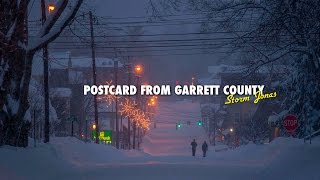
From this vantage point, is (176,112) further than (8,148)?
Yes

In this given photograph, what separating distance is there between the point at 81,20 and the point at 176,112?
11073 centimetres

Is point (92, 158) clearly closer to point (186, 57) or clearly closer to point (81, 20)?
point (81, 20)

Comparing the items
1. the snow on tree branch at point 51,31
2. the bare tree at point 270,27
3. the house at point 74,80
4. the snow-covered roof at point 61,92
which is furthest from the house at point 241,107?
the snow-covered roof at point 61,92

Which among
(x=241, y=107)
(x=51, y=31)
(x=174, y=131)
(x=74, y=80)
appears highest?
(x=74, y=80)

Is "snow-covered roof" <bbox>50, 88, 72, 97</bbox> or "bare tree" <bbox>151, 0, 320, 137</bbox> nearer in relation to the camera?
"bare tree" <bbox>151, 0, 320, 137</bbox>

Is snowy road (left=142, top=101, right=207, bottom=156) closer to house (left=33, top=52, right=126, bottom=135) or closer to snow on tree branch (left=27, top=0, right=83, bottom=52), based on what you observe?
house (left=33, top=52, right=126, bottom=135)

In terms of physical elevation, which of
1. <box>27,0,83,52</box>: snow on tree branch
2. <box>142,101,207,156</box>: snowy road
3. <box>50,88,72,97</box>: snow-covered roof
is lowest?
<box>142,101,207,156</box>: snowy road

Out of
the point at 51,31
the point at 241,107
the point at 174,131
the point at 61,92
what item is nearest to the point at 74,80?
the point at 61,92

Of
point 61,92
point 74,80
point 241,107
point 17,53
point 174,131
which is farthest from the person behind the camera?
point 174,131

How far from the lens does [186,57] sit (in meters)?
193

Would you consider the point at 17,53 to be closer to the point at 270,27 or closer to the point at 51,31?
the point at 51,31

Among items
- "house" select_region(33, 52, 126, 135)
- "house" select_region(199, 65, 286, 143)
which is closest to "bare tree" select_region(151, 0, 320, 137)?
"house" select_region(199, 65, 286, 143)

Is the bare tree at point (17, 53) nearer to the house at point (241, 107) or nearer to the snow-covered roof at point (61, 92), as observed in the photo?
the house at point (241, 107)

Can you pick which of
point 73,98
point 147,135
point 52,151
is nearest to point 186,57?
point 147,135
